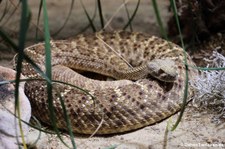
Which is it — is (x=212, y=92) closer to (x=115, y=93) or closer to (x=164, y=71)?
(x=164, y=71)

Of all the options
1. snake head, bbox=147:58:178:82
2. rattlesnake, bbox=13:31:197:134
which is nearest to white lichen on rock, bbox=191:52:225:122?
rattlesnake, bbox=13:31:197:134

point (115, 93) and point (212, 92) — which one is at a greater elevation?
point (115, 93)

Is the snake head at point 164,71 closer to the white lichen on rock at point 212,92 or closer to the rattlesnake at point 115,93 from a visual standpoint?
the rattlesnake at point 115,93

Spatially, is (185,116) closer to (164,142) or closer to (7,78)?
(164,142)

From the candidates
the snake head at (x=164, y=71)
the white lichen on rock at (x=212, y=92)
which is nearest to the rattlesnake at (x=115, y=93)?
the snake head at (x=164, y=71)

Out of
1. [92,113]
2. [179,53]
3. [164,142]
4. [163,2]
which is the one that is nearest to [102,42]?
[179,53]

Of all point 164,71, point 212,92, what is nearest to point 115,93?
point 164,71
